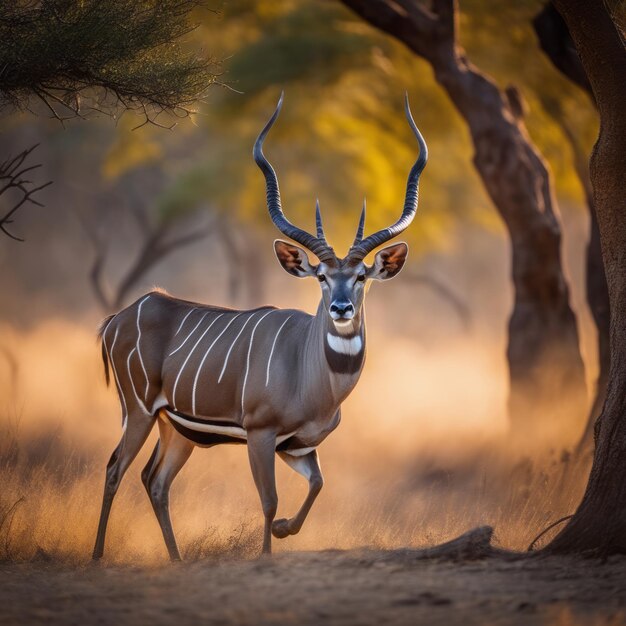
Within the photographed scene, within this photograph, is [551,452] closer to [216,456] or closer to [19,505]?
[216,456]

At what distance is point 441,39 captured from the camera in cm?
1147

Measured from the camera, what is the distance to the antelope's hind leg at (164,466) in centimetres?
813

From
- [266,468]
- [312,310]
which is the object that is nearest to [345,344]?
[266,468]

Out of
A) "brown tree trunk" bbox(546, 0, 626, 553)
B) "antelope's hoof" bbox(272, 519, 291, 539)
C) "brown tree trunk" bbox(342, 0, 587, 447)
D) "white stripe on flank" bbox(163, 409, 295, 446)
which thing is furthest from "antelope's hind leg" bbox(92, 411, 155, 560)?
"brown tree trunk" bbox(342, 0, 587, 447)

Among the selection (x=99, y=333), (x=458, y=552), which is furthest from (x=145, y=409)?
(x=458, y=552)

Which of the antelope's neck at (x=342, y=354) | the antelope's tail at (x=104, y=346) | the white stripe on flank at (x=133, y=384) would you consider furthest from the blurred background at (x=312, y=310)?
the antelope's neck at (x=342, y=354)

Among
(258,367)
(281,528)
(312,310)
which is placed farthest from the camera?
(312,310)

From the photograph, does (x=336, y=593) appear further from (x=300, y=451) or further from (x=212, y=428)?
(x=212, y=428)

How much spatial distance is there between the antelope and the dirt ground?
1.12m

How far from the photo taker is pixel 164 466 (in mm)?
8273

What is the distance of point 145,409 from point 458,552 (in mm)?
2884

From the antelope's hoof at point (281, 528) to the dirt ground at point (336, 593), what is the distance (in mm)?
887

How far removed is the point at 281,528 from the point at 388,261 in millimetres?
1944

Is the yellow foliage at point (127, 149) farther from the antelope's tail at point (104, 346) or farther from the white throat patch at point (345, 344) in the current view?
the white throat patch at point (345, 344)
